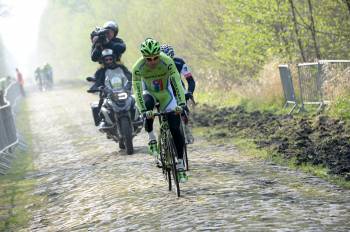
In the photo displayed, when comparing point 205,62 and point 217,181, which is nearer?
point 217,181

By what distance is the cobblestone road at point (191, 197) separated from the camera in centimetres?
757

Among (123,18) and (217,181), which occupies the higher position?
(123,18)

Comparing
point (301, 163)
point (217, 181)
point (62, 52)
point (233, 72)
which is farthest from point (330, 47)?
point (62, 52)

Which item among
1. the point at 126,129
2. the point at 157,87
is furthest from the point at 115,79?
the point at 157,87

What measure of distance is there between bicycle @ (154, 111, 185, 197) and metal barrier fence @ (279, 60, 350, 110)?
309 inches

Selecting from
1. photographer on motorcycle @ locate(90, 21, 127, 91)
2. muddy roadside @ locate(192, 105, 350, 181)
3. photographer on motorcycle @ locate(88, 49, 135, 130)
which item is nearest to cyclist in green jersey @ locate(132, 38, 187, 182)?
muddy roadside @ locate(192, 105, 350, 181)

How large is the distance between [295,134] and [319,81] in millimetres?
3894

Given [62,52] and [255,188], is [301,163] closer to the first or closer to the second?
[255,188]

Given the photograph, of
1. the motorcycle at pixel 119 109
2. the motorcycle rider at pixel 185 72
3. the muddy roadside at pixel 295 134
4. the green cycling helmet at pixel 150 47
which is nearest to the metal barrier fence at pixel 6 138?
the motorcycle at pixel 119 109

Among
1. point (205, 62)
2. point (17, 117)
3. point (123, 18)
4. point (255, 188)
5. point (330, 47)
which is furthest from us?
point (123, 18)

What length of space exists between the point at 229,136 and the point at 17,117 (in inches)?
645

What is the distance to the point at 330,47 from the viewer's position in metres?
20.8

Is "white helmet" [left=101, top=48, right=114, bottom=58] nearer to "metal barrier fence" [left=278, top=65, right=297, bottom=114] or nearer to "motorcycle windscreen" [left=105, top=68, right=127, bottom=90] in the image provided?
"motorcycle windscreen" [left=105, top=68, right=127, bottom=90]

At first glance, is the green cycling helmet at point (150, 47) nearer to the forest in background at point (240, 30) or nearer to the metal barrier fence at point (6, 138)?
the metal barrier fence at point (6, 138)
